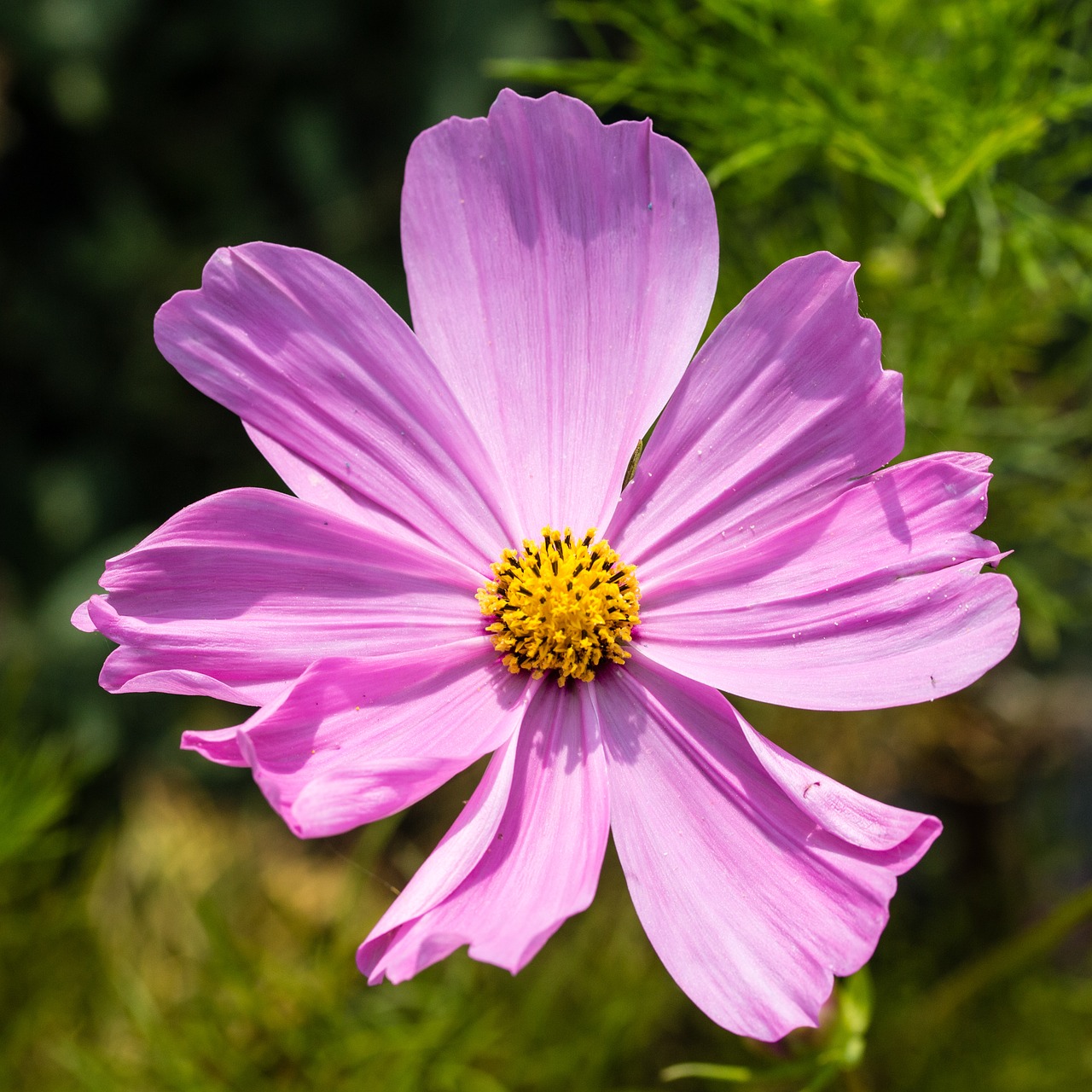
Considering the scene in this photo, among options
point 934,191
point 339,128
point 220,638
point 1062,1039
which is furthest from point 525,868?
point 339,128

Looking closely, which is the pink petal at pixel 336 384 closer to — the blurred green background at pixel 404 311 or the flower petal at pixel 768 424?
the flower petal at pixel 768 424

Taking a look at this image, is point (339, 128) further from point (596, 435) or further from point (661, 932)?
point (661, 932)

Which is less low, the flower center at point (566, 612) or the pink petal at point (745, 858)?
the flower center at point (566, 612)

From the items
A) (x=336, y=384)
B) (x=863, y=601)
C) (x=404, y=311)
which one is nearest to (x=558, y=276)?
(x=336, y=384)

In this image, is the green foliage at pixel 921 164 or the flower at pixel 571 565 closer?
the flower at pixel 571 565

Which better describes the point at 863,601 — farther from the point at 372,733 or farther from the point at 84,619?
the point at 84,619

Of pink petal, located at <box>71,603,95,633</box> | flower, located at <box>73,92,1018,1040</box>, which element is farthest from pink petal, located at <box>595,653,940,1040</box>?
pink petal, located at <box>71,603,95,633</box>

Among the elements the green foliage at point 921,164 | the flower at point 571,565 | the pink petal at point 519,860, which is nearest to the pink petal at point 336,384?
the flower at point 571,565
